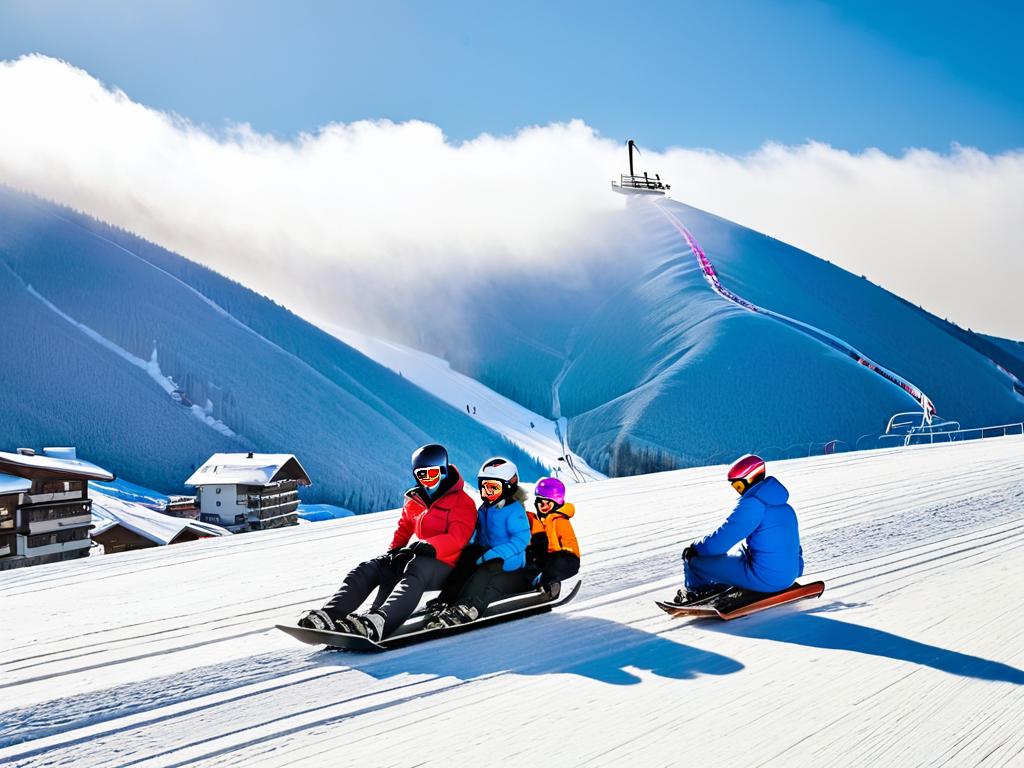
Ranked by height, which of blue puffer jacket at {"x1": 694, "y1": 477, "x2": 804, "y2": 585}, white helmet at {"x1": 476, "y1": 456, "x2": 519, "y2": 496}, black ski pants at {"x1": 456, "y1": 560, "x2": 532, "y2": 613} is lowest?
black ski pants at {"x1": 456, "y1": 560, "x2": 532, "y2": 613}

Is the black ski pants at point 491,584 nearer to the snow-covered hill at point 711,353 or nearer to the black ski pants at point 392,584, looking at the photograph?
the black ski pants at point 392,584

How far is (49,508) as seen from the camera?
688 inches

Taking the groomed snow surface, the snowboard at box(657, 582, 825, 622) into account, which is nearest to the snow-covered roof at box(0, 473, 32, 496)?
the groomed snow surface

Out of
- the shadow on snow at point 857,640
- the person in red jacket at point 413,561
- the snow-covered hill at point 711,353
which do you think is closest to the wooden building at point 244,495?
the person in red jacket at point 413,561

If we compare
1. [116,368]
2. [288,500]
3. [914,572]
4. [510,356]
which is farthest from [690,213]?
[914,572]

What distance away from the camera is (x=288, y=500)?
89.1 ft

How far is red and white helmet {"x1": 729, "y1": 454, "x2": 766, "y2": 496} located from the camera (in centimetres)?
612

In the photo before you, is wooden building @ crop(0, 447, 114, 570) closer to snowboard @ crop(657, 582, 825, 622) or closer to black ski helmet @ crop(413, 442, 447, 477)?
black ski helmet @ crop(413, 442, 447, 477)

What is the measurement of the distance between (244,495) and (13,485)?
32.1 feet

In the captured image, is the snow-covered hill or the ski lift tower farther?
the ski lift tower

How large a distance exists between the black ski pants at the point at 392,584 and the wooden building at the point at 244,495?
21.1 metres

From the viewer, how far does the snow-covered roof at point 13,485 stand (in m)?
16.4

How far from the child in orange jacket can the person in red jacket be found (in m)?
0.76

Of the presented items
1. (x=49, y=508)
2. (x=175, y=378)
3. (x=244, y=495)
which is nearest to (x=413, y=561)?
(x=49, y=508)
